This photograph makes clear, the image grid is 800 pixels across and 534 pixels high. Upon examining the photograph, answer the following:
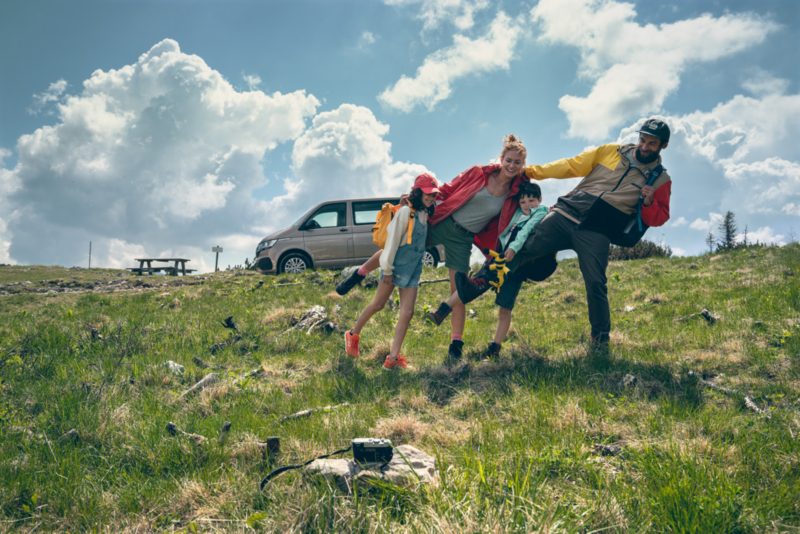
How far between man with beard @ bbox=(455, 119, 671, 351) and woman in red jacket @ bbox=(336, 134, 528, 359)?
255 millimetres

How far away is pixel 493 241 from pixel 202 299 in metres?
6.09

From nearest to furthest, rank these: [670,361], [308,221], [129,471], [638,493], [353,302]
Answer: [638,493] < [129,471] < [670,361] < [353,302] < [308,221]

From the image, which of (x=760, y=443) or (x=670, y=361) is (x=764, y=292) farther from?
(x=760, y=443)

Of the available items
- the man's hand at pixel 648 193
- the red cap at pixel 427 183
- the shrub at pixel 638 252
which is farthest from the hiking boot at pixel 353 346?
the shrub at pixel 638 252

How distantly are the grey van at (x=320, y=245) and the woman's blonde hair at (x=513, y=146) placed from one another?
7.15 meters

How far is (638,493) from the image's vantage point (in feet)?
5.55

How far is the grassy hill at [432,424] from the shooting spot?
1632 millimetres

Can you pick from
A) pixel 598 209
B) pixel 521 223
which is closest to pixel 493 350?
pixel 521 223

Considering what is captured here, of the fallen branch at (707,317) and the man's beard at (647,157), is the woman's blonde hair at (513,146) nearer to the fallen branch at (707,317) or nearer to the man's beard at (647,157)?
the man's beard at (647,157)

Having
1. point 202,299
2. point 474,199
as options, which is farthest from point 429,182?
point 202,299

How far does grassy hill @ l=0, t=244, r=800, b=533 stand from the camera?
1.63 metres

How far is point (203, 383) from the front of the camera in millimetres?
3562

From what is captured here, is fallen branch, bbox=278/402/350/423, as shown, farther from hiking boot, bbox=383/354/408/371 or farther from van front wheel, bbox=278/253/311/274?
van front wheel, bbox=278/253/311/274

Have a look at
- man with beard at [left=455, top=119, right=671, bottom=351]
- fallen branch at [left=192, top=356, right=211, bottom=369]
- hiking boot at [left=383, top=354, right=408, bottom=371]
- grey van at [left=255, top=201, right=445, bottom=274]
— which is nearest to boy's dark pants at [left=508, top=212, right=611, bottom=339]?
man with beard at [left=455, top=119, right=671, bottom=351]
